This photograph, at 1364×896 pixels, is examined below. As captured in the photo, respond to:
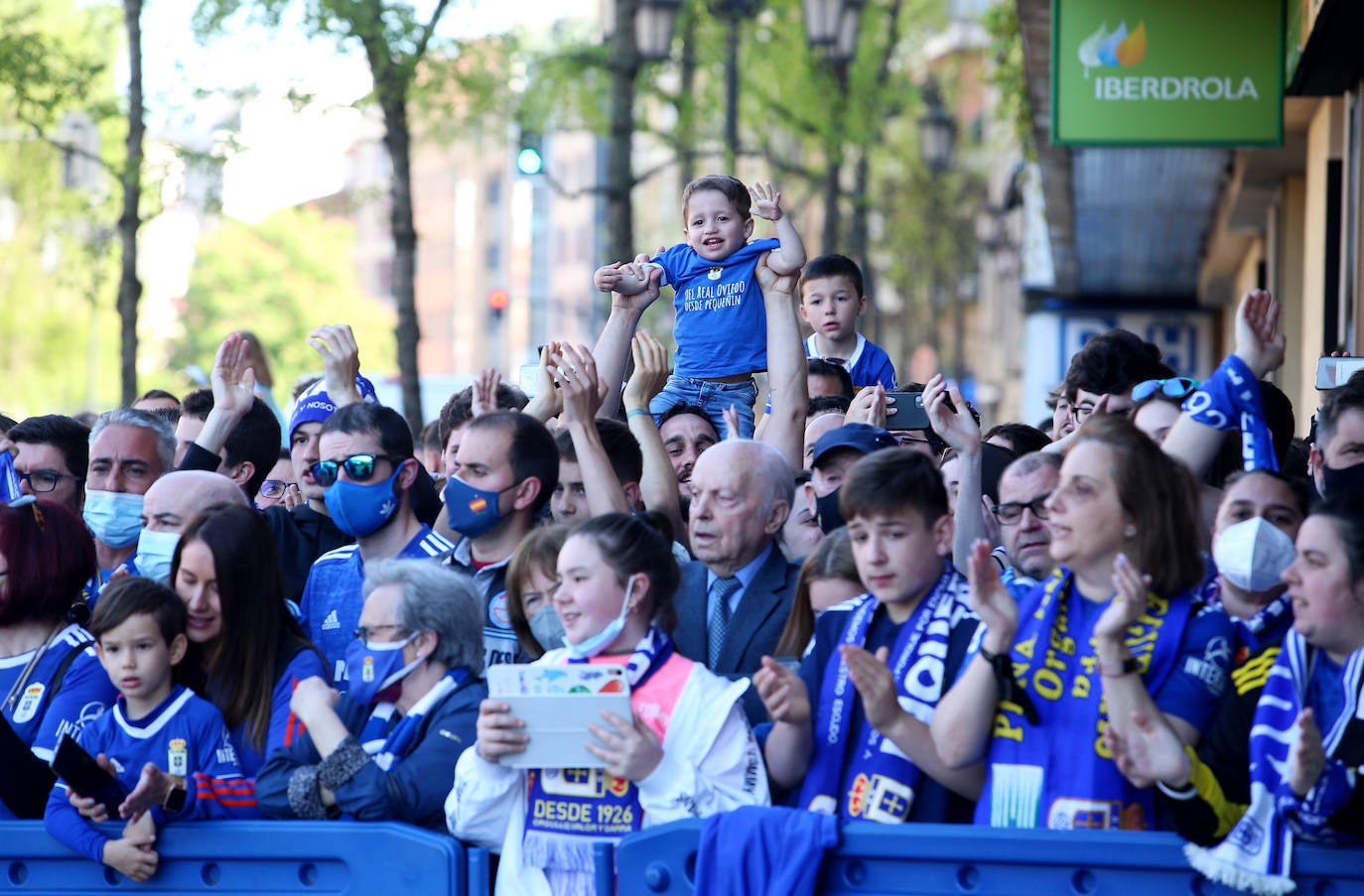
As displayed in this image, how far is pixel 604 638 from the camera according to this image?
514cm

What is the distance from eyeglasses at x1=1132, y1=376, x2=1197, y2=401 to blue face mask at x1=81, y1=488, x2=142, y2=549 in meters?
3.69

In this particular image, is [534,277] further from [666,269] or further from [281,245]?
[666,269]

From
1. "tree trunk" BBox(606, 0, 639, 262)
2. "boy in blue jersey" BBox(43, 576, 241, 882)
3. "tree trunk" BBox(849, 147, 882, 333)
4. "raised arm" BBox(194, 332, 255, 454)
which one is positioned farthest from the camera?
"tree trunk" BBox(849, 147, 882, 333)

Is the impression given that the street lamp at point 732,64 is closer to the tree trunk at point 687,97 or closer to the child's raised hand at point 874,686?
the tree trunk at point 687,97

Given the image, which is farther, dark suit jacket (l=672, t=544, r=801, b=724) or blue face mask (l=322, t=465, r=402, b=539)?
blue face mask (l=322, t=465, r=402, b=539)

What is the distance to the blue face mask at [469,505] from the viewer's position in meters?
6.48

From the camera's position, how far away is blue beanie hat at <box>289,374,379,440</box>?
811 centimetres

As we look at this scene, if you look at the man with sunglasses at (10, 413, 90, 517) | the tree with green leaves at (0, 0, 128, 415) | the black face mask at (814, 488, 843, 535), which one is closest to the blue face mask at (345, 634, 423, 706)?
the black face mask at (814, 488, 843, 535)

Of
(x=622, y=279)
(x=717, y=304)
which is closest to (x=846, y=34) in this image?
(x=717, y=304)

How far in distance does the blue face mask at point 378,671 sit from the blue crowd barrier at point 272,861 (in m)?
0.41

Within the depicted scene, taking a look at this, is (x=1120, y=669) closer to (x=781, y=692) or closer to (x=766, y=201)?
(x=781, y=692)

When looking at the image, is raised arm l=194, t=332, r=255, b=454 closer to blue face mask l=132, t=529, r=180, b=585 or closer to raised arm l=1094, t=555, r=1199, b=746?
blue face mask l=132, t=529, r=180, b=585

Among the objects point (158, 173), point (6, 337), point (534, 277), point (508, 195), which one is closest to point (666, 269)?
point (158, 173)

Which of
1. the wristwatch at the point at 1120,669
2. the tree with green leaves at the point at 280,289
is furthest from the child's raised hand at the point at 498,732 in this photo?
the tree with green leaves at the point at 280,289
